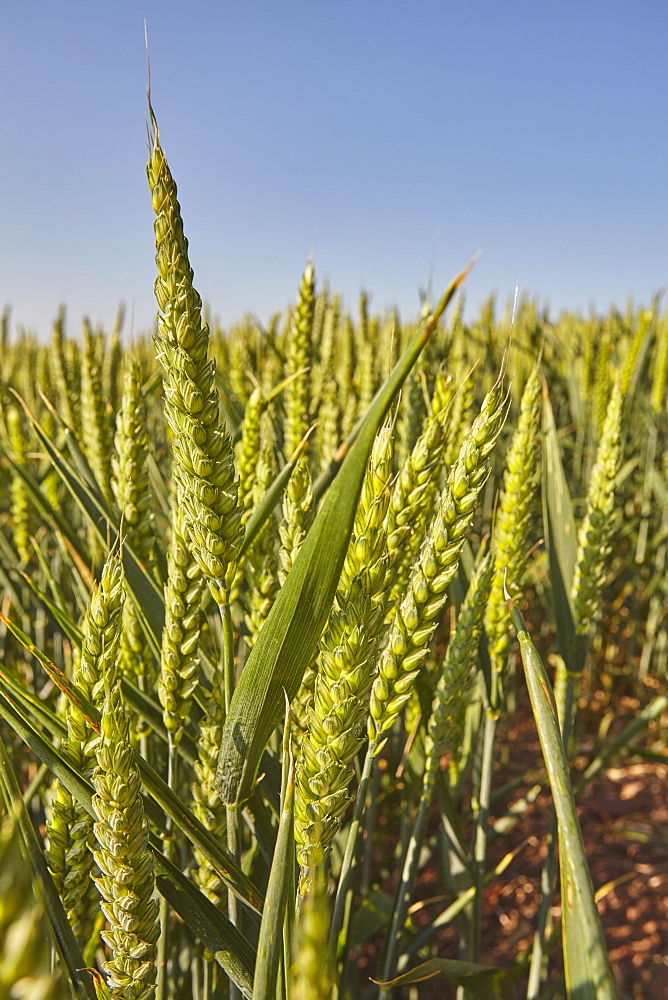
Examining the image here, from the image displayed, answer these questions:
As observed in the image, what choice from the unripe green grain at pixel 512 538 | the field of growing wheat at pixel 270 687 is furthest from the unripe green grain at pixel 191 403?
the unripe green grain at pixel 512 538

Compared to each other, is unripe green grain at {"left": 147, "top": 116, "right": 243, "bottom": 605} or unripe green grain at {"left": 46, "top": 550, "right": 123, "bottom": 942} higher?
unripe green grain at {"left": 147, "top": 116, "right": 243, "bottom": 605}

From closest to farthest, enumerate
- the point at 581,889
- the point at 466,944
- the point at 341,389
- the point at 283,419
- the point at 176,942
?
the point at 581,889 → the point at 176,942 → the point at 466,944 → the point at 283,419 → the point at 341,389

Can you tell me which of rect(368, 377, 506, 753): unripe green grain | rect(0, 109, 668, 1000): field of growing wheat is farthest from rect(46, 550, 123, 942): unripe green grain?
rect(368, 377, 506, 753): unripe green grain

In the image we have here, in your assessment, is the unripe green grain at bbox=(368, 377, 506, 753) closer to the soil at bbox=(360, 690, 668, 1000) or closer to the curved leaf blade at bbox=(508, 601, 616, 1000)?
the curved leaf blade at bbox=(508, 601, 616, 1000)

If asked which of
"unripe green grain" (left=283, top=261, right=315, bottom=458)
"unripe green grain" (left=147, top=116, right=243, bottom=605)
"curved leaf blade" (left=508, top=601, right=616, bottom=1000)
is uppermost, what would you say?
"unripe green grain" (left=283, top=261, right=315, bottom=458)

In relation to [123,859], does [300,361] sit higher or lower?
higher

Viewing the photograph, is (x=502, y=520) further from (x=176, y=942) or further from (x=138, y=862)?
(x=176, y=942)

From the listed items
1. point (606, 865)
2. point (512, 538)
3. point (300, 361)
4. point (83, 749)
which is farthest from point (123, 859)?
point (606, 865)

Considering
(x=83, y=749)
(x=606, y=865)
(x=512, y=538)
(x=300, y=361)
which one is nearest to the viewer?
(x=83, y=749)

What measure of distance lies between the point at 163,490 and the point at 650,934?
174 cm

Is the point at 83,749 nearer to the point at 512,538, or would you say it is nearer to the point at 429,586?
the point at 429,586

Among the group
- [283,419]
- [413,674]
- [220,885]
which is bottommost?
[220,885]

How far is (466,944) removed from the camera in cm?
101

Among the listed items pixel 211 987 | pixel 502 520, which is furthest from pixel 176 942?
pixel 502 520
